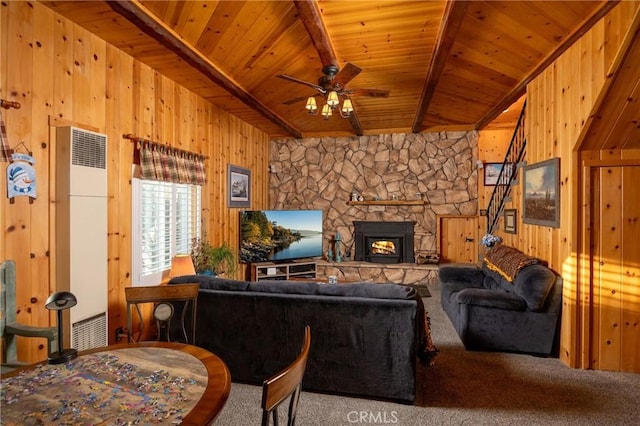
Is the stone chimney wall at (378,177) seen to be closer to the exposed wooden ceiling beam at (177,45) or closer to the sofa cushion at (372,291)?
the exposed wooden ceiling beam at (177,45)

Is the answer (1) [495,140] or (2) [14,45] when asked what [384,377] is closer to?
(2) [14,45]

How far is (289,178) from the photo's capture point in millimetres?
7195

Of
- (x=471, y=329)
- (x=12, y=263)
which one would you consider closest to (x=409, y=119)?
(x=471, y=329)

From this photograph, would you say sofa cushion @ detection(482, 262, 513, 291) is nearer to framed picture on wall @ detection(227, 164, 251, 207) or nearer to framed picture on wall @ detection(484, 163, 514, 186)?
framed picture on wall @ detection(484, 163, 514, 186)

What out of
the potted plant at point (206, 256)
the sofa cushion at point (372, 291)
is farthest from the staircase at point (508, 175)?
the potted plant at point (206, 256)

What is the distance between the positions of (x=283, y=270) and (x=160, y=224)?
8.87 ft

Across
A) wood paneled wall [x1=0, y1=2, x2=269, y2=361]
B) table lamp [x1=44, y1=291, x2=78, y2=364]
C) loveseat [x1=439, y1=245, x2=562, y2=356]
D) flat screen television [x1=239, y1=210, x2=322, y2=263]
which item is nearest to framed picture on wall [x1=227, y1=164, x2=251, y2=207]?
flat screen television [x1=239, y1=210, x2=322, y2=263]

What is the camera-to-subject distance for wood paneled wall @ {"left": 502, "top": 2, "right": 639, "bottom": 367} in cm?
271

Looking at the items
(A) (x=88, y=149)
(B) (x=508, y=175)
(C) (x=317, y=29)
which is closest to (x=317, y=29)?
(C) (x=317, y=29)

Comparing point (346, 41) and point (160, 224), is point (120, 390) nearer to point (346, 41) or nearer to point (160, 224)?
point (160, 224)

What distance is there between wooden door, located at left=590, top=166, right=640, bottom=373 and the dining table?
11.4 ft

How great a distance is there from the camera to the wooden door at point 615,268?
3080mm

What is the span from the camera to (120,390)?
1.35m

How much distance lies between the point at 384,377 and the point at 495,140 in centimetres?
588
